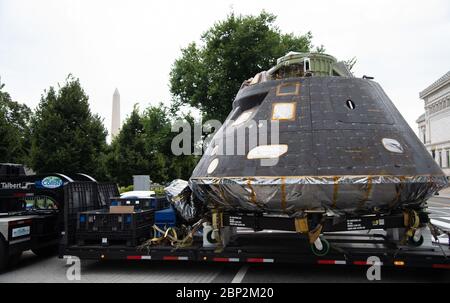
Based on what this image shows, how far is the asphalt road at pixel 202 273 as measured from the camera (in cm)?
712

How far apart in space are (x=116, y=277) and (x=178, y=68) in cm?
2389

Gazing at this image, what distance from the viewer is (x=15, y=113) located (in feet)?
151

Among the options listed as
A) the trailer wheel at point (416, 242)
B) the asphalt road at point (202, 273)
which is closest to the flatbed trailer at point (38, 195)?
the asphalt road at point (202, 273)

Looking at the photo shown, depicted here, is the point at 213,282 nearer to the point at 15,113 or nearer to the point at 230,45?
the point at 230,45

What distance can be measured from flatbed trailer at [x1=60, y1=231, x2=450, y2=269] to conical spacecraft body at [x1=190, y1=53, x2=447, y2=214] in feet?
2.33

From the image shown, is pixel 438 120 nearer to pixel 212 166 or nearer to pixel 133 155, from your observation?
pixel 133 155

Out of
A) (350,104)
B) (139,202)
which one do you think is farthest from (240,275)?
(350,104)

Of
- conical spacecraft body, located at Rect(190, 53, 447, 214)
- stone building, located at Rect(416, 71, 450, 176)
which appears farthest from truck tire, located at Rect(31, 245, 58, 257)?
stone building, located at Rect(416, 71, 450, 176)

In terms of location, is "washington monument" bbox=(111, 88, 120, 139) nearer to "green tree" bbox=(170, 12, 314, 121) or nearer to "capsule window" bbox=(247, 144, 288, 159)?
"green tree" bbox=(170, 12, 314, 121)

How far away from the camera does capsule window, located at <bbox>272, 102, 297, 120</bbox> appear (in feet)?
23.9

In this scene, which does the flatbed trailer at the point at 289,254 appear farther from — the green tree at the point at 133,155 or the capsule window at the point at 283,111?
the green tree at the point at 133,155

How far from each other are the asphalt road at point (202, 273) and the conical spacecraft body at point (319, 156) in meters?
1.23

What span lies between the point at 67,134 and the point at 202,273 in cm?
1469

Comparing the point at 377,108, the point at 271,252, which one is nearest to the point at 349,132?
the point at 377,108
